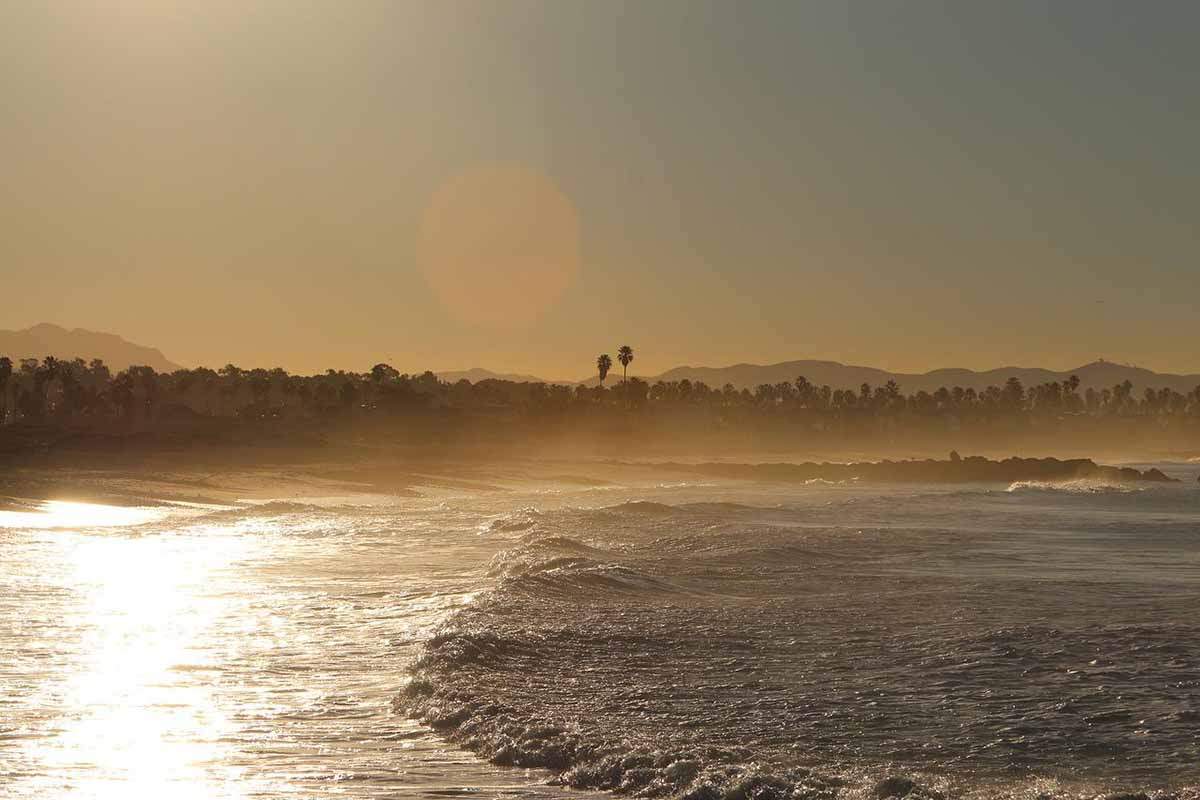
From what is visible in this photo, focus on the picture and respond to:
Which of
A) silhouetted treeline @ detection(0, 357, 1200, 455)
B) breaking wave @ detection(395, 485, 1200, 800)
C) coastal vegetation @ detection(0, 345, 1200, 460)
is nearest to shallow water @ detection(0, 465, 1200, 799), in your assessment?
breaking wave @ detection(395, 485, 1200, 800)

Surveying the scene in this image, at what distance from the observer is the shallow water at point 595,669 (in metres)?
10.0

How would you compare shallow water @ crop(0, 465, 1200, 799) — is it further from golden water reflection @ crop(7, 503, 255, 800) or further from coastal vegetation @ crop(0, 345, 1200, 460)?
coastal vegetation @ crop(0, 345, 1200, 460)

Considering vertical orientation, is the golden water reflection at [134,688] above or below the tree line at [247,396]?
below

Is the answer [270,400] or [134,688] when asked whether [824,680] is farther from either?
[270,400]

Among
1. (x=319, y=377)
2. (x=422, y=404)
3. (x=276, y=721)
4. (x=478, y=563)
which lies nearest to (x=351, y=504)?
(x=478, y=563)

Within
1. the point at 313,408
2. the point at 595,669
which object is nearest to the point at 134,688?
the point at 595,669

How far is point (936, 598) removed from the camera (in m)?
19.9

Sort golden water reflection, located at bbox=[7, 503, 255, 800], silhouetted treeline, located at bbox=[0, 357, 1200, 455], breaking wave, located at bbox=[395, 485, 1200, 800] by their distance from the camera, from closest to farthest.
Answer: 1. golden water reflection, located at bbox=[7, 503, 255, 800]
2. breaking wave, located at bbox=[395, 485, 1200, 800]
3. silhouetted treeline, located at bbox=[0, 357, 1200, 455]

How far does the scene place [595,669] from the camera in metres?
14.2

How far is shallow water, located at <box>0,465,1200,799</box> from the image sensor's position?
10.0 metres

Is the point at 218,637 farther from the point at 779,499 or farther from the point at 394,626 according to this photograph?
the point at 779,499

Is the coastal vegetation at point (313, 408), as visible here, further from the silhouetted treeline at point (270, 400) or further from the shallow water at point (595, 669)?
the shallow water at point (595, 669)

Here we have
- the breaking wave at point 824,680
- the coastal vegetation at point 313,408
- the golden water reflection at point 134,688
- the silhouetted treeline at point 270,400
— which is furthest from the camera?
the silhouetted treeline at point 270,400

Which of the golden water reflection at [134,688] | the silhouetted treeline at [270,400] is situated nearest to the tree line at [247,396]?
the silhouetted treeline at [270,400]
